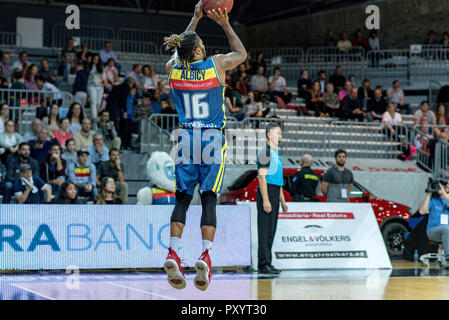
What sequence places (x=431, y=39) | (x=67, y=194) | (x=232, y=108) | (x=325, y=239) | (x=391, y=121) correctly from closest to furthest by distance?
1. (x=325, y=239)
2. (x=67, y=194)
3. (x=232, y=108)
4. (x=391, y=121)
5. (x=431, y=39)

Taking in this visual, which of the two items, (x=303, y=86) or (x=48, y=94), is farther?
(x=303, y=86)

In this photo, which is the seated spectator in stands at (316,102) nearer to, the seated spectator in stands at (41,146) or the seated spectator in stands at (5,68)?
the seated spectator in stands at (5,68)

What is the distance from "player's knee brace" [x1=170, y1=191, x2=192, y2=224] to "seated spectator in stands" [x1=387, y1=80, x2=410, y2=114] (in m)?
18.0

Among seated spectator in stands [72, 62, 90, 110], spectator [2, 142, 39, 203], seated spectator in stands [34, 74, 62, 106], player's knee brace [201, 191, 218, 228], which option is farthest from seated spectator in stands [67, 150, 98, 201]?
player's knee brace [201, 191, 218, 228]

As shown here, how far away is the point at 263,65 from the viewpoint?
25750 millimetres

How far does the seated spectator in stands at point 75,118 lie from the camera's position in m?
16.8

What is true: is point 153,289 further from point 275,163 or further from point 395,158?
point 395,158

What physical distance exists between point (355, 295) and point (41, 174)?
28.1 ft

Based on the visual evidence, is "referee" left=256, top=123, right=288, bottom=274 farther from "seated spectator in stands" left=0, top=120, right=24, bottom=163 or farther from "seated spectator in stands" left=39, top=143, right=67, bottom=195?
"seated spectator in stands" left=0, top=120, right=24, bottom=163

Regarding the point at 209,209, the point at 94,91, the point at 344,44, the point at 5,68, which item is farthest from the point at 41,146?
the point at 344,44

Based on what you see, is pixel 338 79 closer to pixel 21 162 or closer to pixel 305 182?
pixel 305 182

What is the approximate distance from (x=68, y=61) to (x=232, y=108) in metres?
6.46

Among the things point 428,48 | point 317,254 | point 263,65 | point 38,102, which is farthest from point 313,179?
point 428,48

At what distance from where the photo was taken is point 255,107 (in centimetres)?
2131
